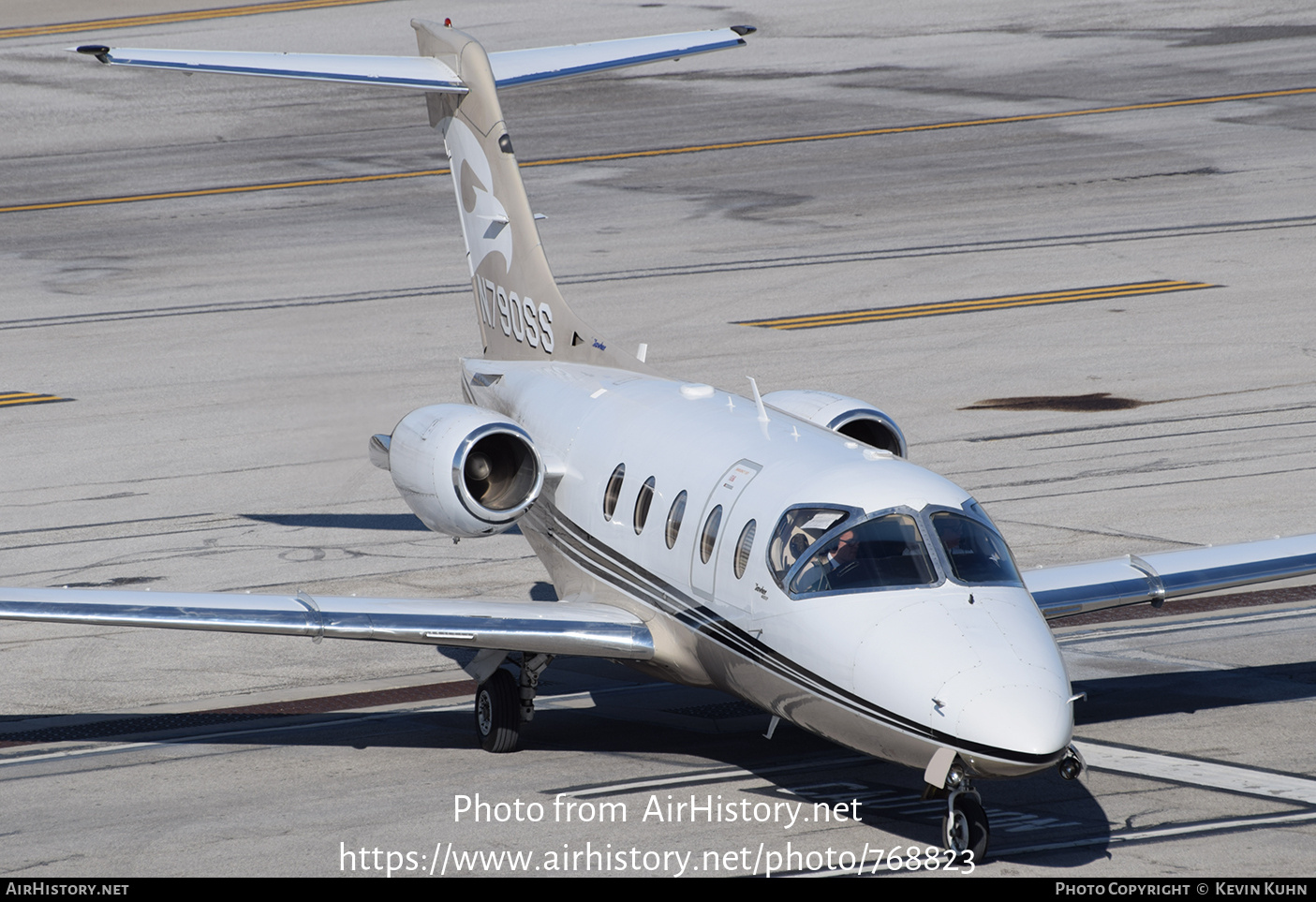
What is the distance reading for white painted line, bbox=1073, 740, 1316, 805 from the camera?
13.5 meters

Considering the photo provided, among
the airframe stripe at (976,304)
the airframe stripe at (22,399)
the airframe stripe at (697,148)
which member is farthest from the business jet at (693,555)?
the airframe stripe at (697,148)

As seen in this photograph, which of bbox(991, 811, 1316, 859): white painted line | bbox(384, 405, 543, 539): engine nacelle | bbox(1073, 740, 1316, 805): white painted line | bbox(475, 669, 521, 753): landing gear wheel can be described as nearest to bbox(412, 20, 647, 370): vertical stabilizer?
bbox(384, 405, 543, 539): engine nacelle

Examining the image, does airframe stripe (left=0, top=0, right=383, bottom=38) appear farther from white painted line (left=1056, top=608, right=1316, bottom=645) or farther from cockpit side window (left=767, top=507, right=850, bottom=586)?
cockpit side window (left=767, top=507, right=850, bottom=586)

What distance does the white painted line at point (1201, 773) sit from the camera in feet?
44.2

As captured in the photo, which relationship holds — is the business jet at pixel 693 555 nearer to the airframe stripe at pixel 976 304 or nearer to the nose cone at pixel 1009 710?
the nose cone at pixel 1009 710

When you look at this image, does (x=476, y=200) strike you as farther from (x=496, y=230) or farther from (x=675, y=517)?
(x=675, y=517)

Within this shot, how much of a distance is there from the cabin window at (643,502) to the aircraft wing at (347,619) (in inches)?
→ 35.5

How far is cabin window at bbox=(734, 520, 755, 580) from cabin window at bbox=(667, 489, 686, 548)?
1.13 meters

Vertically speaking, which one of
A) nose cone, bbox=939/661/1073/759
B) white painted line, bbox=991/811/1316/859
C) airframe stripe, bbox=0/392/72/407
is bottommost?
airframe stripe, bbox=0/392/72/407

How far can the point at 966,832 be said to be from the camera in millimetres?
11938

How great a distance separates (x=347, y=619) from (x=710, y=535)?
313 centimetres

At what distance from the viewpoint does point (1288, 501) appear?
22016 millimetres

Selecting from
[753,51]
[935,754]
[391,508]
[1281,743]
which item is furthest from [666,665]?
[753,51]

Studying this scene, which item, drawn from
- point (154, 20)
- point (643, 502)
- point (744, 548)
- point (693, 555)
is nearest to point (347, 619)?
point (643, 502)
